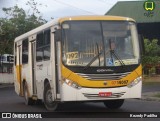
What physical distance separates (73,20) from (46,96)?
9.73 ft

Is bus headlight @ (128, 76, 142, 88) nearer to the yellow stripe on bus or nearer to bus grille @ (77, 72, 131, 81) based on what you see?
the yellow stripe on bus

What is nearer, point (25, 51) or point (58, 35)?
point (58, 35)

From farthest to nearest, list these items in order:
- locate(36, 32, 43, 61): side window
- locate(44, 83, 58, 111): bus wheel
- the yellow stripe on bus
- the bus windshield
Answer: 1. locate(36, 32, 43, 61): side window
2. locate(44, 83, 58, 111): bus wheel
3. the bus windshield
4. the yellow stripe on bus

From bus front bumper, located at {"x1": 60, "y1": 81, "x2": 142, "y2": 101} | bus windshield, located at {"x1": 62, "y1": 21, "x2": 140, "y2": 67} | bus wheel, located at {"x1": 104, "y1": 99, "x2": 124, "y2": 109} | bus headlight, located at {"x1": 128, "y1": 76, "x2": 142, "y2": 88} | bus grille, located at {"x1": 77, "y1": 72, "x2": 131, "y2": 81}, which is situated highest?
bus windshield, located at {"x1": 62, "y1": 21, "x2": 140, "y2": 67}

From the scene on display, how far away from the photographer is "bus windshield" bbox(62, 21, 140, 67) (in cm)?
1469

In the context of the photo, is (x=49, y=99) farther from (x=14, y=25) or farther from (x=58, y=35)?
(x=14, y=25)

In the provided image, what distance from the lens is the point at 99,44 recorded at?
1493 cm

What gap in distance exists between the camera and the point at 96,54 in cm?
1473

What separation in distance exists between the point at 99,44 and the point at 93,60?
598mm

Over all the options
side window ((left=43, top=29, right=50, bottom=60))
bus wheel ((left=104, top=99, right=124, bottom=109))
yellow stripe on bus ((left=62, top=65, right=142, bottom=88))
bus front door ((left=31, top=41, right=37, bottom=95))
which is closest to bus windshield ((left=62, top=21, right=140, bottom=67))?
yellow stripe on bus ((left=62, top=65, right=142, bottom=88))

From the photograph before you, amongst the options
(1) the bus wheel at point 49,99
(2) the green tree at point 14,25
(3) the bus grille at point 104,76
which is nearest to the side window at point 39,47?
(1) the bus wheel at point 49,99

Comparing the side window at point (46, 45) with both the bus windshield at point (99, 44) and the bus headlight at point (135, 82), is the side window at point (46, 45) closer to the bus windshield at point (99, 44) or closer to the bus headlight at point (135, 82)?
the bus windshield at point (99, 44)

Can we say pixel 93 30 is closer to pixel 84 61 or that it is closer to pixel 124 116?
pixel 84 61

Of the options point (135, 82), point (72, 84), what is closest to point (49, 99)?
point (72, 84)
